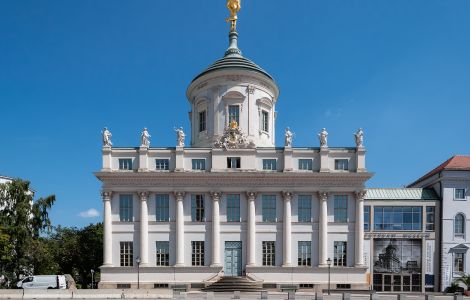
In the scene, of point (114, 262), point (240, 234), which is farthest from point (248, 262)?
point (114, 262)

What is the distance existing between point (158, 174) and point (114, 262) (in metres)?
10.3

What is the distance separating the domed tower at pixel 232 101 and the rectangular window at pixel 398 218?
16.1m

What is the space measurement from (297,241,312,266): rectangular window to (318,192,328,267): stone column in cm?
105

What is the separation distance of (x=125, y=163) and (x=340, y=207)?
23.5 metres

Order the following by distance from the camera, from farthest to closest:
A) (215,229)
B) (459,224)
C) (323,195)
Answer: (459,224) → (323,195) → (215,229)

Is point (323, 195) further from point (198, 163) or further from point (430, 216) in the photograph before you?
point (430, 216)

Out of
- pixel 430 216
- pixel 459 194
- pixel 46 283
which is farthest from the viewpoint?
pixel 430 216

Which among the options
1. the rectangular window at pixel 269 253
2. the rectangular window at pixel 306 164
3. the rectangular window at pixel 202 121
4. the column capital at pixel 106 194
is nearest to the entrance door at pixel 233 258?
the rectangular window at pixel 269 253

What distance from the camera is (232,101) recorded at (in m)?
47.6

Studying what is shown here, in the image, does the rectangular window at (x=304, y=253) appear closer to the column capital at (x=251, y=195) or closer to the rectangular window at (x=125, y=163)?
the column capital at (x=251, y=195)

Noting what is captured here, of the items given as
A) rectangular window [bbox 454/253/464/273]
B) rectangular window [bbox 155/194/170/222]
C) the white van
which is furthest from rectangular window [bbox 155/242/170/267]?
rectangular window [bbox 454/253/464/273]

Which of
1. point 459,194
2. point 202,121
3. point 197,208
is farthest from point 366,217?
point 202,121

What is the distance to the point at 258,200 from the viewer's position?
1719 inches

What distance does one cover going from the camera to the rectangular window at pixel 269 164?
44.2m
